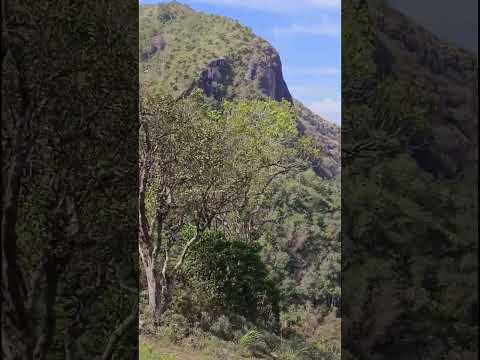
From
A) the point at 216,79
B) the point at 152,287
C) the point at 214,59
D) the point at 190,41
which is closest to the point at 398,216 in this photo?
the point at 152,287

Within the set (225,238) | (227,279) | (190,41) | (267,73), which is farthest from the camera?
(190,41)

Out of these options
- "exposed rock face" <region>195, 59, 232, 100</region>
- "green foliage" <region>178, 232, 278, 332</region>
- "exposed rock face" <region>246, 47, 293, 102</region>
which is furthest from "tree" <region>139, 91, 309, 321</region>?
"exposed rock face" <region>246, 47, 293, 102</region>

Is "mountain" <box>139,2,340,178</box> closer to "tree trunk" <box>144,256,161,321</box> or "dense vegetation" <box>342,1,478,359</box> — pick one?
"tree trunk" <box>144,256,161,321</box>

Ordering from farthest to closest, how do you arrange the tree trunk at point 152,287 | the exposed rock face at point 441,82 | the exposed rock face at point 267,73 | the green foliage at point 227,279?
1. the exposed rock face at point 267,73
2. the green foliage at point 227,279
3. the tree trunk at point 152,287
4. the exposed rock face at point 441,82

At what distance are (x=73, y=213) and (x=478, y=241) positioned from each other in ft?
7.38

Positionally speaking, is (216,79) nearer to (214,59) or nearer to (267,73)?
(214,59)

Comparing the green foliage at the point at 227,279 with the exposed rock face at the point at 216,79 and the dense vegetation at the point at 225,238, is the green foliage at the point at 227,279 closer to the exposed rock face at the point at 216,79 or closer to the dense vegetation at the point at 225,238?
the dense vegetation at the point at 225,238

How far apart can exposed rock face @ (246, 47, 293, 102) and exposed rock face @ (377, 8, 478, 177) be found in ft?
70.4

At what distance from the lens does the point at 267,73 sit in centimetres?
2723

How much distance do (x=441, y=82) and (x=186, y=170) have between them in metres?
6.69

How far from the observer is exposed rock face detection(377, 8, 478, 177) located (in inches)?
128

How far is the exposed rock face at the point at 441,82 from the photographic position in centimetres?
325

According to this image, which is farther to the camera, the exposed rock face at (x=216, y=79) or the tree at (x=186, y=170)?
the exposed rock face at (x=216, y=79)

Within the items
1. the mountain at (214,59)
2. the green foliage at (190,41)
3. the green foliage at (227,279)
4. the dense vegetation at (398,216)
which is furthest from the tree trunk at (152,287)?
the green foliage at (190,41)
